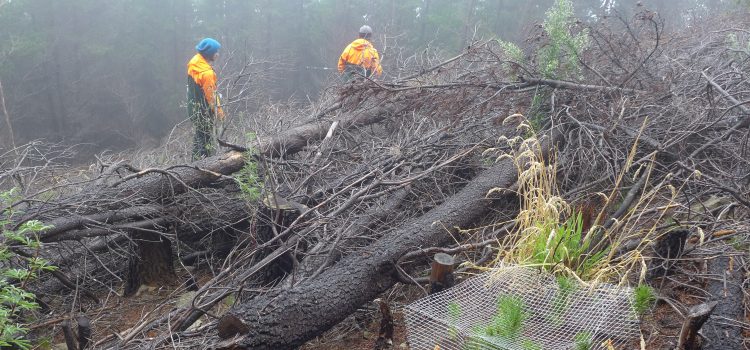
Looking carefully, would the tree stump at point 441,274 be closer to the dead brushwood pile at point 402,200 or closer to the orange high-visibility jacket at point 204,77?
the dead brushwood pile at point 402,200

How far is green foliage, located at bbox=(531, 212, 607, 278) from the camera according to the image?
3.24 meters

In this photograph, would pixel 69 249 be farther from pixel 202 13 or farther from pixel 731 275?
pixel 202 13

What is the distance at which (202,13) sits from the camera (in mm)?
16281

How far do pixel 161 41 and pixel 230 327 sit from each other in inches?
578

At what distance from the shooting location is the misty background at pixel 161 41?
14312mm

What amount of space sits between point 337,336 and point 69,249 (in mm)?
2504

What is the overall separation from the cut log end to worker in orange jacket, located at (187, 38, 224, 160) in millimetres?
3436

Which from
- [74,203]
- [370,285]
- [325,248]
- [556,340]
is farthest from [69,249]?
[556,340]

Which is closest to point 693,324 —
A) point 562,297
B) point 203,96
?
point 562,297

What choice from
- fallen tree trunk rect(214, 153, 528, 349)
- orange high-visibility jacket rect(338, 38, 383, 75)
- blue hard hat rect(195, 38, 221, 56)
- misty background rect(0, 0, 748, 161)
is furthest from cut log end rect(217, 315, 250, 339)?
misty background rect(0, 0, 748, 161)

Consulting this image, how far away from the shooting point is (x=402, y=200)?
196 inches

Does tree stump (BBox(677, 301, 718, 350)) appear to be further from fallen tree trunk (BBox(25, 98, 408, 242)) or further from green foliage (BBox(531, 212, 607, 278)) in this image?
fallen tree trunk (BBox(25, 98, 408, 242))

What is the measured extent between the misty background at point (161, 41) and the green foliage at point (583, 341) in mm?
11675

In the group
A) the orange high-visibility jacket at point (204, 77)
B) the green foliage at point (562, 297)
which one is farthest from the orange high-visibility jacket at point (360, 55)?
the green foliage at point (562, 297)
